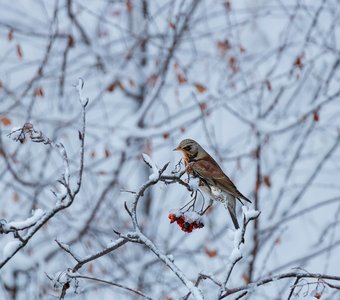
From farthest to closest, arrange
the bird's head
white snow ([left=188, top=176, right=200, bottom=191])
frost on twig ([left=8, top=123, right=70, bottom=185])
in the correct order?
1. the bird's head
2. white snow ([left=188, top=176, right=200, bottom=191])
3. frost on twig ([left=8, top=123, right=70, bottom=185])

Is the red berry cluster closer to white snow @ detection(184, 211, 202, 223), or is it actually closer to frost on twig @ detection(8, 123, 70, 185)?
white snow @ detection(184, 211, 202, 223)

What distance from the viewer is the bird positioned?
8.91 ft

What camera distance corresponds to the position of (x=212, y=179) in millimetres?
2748

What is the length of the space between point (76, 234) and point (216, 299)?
153 inches

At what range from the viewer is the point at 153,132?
5195 millimetres

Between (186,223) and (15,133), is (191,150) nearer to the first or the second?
(186,223)

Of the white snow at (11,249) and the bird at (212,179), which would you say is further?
the bird at (212,179)

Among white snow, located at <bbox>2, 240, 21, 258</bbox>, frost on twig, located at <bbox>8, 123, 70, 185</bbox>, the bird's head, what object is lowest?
white snow, located at <bbox>2, 240, 21, 258</bbox>

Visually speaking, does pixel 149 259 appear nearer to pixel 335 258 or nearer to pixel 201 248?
pixel 201 248

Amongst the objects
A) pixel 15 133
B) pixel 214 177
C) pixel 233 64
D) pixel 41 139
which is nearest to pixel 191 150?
pixel 214 177

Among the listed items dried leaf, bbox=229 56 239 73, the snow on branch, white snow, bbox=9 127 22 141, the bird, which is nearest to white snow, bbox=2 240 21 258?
the snow on branch

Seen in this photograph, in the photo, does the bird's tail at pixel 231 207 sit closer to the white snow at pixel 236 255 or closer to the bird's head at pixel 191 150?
the bird's head at pixel 191 150

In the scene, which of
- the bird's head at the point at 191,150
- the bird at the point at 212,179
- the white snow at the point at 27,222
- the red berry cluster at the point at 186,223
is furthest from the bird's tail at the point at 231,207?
the white snow at the point at 27,222

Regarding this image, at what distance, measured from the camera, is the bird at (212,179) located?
272cm
